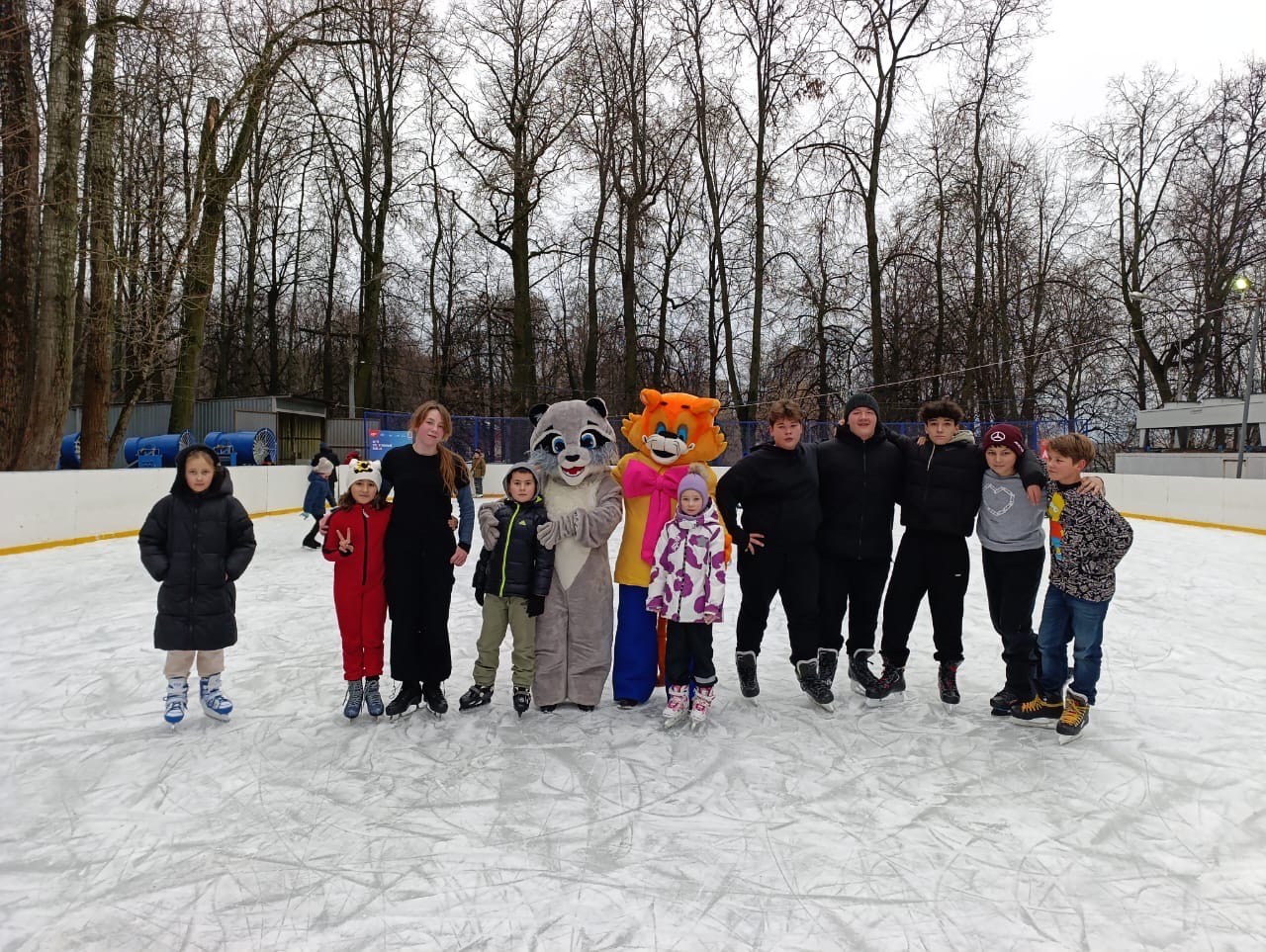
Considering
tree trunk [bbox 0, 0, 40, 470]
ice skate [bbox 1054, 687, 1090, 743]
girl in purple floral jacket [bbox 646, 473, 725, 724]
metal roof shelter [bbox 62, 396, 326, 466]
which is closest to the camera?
ice skate [bbox 1054, 687, 1090, 743]

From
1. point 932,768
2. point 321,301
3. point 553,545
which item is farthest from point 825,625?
point 321,301

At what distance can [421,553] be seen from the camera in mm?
3334

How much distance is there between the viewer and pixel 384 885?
2105mm

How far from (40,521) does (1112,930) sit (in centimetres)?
1084

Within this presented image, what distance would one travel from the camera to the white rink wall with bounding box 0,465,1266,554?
28.2 ft

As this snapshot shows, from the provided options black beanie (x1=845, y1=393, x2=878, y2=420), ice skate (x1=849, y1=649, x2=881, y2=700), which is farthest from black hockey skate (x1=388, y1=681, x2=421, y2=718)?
black beanie (x1=845, y1=393, x2=878, y2=420)

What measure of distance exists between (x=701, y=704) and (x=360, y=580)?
1.66 meters

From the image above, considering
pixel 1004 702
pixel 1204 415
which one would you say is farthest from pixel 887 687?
pixel 1204 415

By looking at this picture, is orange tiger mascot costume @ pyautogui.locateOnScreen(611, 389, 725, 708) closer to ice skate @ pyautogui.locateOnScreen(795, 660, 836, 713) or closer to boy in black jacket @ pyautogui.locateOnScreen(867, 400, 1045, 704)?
ice skate @ pyautogui.locateOnScreen(795, 660, 836, 713)

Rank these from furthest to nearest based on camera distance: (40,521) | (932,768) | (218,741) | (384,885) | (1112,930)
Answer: (40,521) → (218,741) → (932,768) → (384,885) → (1112,930)

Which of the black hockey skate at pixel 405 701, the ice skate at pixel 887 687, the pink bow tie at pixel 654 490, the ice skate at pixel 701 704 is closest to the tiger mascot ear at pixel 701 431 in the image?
the pink bow tie at pixel 654 490

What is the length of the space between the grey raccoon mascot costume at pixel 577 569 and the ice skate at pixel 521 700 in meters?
0.06

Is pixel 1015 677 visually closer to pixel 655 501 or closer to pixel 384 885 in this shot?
pixel 655 501

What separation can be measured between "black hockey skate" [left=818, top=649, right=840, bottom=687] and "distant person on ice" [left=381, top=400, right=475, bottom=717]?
1.82 m
